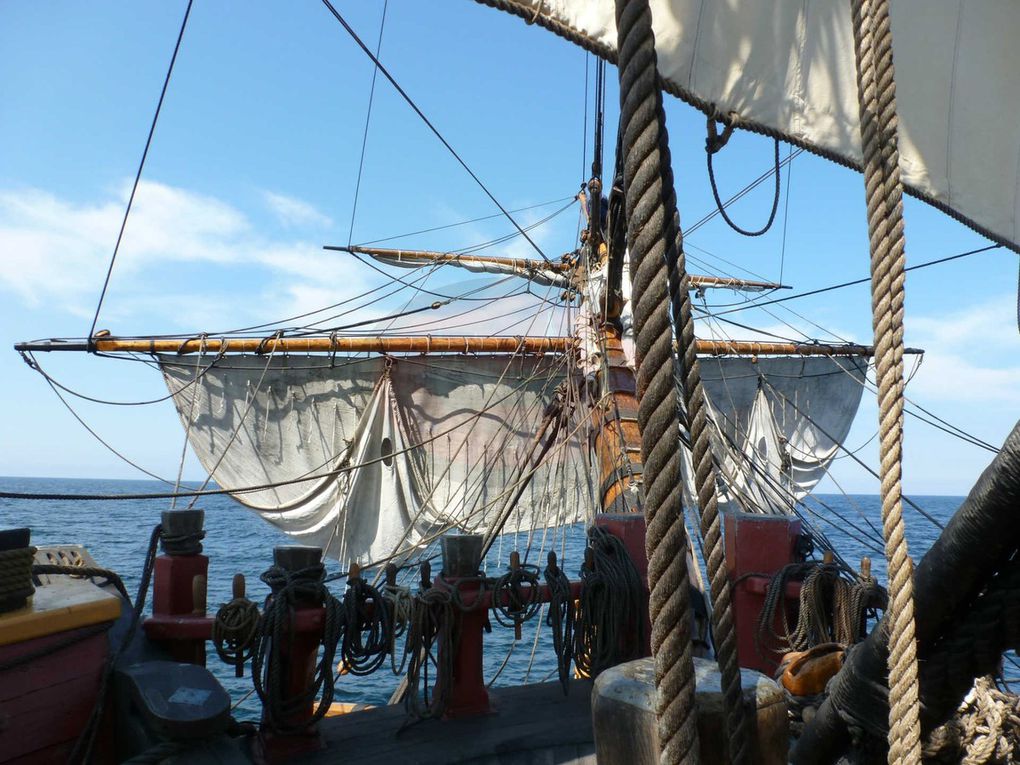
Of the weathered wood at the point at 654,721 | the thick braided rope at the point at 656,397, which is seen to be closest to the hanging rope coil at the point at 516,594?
the weathered wood at the point at 654,721

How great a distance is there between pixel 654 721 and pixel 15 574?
7.67 feet

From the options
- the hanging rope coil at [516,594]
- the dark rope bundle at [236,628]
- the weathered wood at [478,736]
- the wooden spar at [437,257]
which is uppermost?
the wooden spar at [437,257]

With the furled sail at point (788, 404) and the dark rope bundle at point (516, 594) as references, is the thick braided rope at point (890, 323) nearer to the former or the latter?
the dark rope bundle at point (516, 594)

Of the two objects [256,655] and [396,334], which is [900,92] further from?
[396,334]

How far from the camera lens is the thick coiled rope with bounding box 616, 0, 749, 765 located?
894mm

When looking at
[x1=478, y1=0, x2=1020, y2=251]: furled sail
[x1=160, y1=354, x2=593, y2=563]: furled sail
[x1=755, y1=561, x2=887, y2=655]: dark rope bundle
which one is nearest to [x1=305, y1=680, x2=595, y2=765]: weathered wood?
[x1=755, y1=561, x2=887, y2=655]: dark rope bundle

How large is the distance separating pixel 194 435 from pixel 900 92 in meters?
11.6

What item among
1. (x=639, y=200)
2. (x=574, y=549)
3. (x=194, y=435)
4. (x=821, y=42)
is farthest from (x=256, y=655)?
(x=574, y=549)

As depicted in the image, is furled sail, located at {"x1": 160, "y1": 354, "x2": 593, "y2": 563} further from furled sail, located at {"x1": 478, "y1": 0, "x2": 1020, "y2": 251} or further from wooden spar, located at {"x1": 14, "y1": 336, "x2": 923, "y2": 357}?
furled sail, located at {"x1": 478, "y1": 0, "x2": 1020, "y2": 251}

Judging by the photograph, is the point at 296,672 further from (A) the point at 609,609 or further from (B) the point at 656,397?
(B) the point at 656,397

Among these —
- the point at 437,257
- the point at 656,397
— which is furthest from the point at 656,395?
the point at 437,257

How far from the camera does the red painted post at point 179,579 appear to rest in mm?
3211

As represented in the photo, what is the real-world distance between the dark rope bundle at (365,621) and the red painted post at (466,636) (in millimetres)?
328

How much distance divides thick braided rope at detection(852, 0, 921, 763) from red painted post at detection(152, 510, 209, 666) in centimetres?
288
